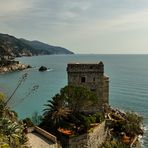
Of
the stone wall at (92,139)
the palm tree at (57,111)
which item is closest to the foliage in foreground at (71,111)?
the palm tree at (57,111)

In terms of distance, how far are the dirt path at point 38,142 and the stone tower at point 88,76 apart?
14.2m

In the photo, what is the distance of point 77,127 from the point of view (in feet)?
137

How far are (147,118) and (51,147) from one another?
40.2m

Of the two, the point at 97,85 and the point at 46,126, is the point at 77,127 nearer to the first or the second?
the point at 46,126

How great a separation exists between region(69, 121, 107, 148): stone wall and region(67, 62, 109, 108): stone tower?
208 inches

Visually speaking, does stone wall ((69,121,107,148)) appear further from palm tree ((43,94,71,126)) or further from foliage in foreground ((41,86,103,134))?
palm tree ((43,94,71,126))

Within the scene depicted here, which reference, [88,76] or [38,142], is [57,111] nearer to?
[38,142]

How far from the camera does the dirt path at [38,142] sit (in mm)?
34156

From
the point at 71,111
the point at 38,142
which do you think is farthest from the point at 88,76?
the point at 38,142

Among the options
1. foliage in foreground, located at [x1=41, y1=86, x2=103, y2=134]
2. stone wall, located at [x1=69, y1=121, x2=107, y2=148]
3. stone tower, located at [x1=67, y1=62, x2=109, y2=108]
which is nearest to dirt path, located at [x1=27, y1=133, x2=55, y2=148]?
foliage in foreground, located at [x1=41, y1=86, x2=103, y2=134]

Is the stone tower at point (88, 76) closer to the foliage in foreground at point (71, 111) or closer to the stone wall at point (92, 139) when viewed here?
the foliage in foreground at point (71, 111)

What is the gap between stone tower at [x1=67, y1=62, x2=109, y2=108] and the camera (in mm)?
49969

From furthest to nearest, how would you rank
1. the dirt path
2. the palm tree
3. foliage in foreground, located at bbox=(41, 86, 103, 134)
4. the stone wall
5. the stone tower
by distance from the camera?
the stone tower < foliage in foreground, located at bbox=(41, 86, 103, 134) < the palm tree < the stone wall < the dirt path

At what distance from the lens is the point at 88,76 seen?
164ft
